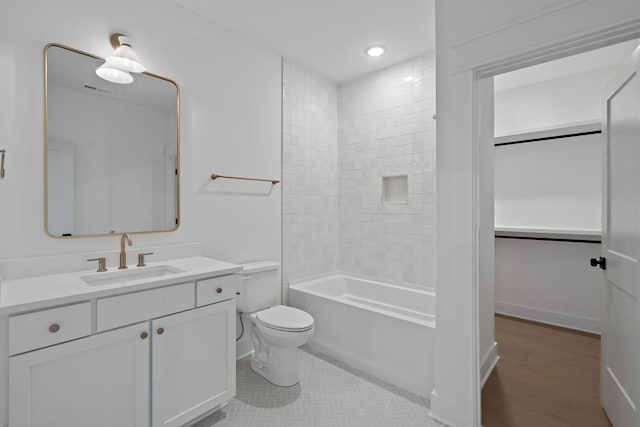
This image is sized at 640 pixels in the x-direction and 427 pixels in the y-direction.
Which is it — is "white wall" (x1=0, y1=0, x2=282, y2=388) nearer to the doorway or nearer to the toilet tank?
the toilet tank

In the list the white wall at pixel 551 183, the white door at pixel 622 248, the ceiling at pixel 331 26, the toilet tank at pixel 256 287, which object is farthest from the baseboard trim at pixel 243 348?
the white wall at pixel 551 183

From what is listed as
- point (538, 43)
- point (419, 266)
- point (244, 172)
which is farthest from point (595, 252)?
point (244, 172)

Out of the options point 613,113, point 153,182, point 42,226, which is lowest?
point 42,226

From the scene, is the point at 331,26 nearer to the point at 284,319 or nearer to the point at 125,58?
the point at 125,58

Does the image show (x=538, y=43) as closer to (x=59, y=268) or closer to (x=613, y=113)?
(x=613, y=113)

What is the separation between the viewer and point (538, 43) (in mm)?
1443

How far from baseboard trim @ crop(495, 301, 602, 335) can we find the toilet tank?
2.72m

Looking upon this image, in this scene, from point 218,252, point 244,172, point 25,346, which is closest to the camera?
point 25,346

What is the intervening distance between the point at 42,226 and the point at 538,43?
264cm

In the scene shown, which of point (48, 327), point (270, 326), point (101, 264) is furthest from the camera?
point (270, 326)

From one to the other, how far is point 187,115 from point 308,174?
1289 mm

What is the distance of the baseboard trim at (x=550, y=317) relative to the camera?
10.0ft

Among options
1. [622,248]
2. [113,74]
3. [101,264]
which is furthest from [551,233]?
[113,74]

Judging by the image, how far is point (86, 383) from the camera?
51.4 inches
